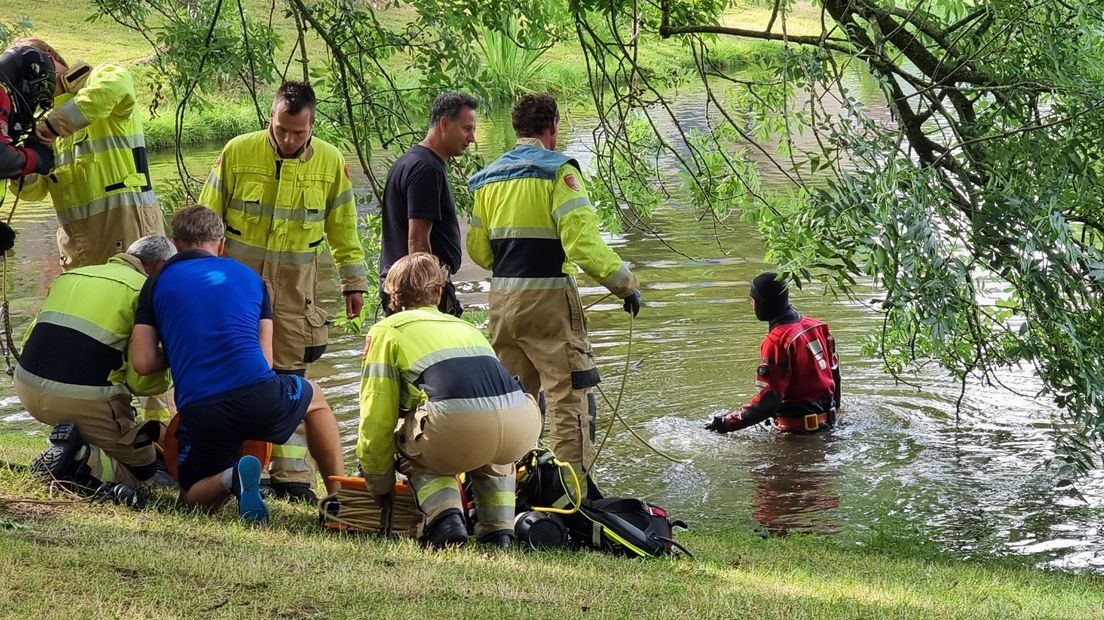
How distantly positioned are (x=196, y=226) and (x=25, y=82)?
1336 mm

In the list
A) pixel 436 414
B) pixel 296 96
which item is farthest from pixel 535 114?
pixel 436 414

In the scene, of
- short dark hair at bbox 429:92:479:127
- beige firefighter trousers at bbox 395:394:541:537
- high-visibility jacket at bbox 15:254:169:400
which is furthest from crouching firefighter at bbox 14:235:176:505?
short dark hair at bbox 429:92:479:127

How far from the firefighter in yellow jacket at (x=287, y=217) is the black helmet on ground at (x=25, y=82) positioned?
99 centimetres

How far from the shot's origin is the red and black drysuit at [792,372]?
9.00m

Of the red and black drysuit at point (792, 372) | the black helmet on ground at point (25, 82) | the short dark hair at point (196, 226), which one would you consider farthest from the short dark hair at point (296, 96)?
the red and black drysuit at point (792, 372)

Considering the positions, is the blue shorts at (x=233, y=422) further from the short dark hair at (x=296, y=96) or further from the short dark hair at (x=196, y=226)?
the short dark hair at (x=296, y=96)

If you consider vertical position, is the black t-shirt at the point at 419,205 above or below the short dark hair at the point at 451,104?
below

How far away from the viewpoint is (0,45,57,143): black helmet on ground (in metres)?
6.48

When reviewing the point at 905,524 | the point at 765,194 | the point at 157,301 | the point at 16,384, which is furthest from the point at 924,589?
the point at 16,384

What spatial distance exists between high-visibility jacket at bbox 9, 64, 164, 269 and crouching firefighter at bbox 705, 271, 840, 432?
4.18 meters

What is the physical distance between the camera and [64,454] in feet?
20.4

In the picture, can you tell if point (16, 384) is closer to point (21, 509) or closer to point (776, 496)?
point (21, 509)

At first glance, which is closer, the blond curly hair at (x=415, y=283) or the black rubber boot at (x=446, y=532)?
the black rubber boot at (x=446, y=532)

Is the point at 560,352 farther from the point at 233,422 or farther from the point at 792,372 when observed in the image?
the point at 792,372
